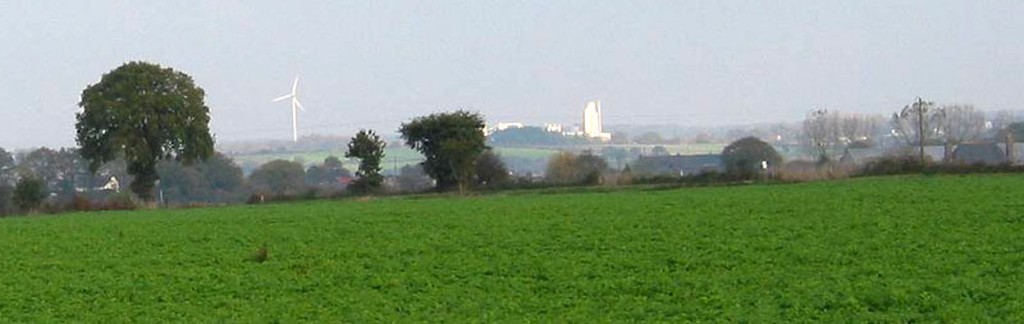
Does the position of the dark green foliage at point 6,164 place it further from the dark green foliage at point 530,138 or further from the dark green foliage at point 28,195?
the dark green foliage at point 530,138

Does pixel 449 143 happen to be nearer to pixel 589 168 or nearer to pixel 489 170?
pixel 489 170

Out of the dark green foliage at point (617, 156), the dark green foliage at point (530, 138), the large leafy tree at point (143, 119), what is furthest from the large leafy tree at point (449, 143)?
the dark green foliage at point (530, 138)

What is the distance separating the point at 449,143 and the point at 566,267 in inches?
1600

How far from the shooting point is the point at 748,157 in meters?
68.7

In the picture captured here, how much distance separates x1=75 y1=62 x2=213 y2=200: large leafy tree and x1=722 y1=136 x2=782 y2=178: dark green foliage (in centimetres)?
2304

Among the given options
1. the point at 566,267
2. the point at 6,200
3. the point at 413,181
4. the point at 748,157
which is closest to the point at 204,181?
the point at 413,181

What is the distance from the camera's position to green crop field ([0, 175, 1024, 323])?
15227mm

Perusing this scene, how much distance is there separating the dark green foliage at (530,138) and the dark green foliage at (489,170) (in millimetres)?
57585

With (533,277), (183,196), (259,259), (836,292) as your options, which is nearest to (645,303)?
(836,292)

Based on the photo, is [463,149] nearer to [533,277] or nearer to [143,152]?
[143,152]

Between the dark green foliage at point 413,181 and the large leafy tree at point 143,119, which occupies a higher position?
the large leafy tree at point 143,119

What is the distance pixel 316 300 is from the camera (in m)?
17.4

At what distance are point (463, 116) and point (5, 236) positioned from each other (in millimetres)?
29831

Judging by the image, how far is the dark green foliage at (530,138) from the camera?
12388cm
